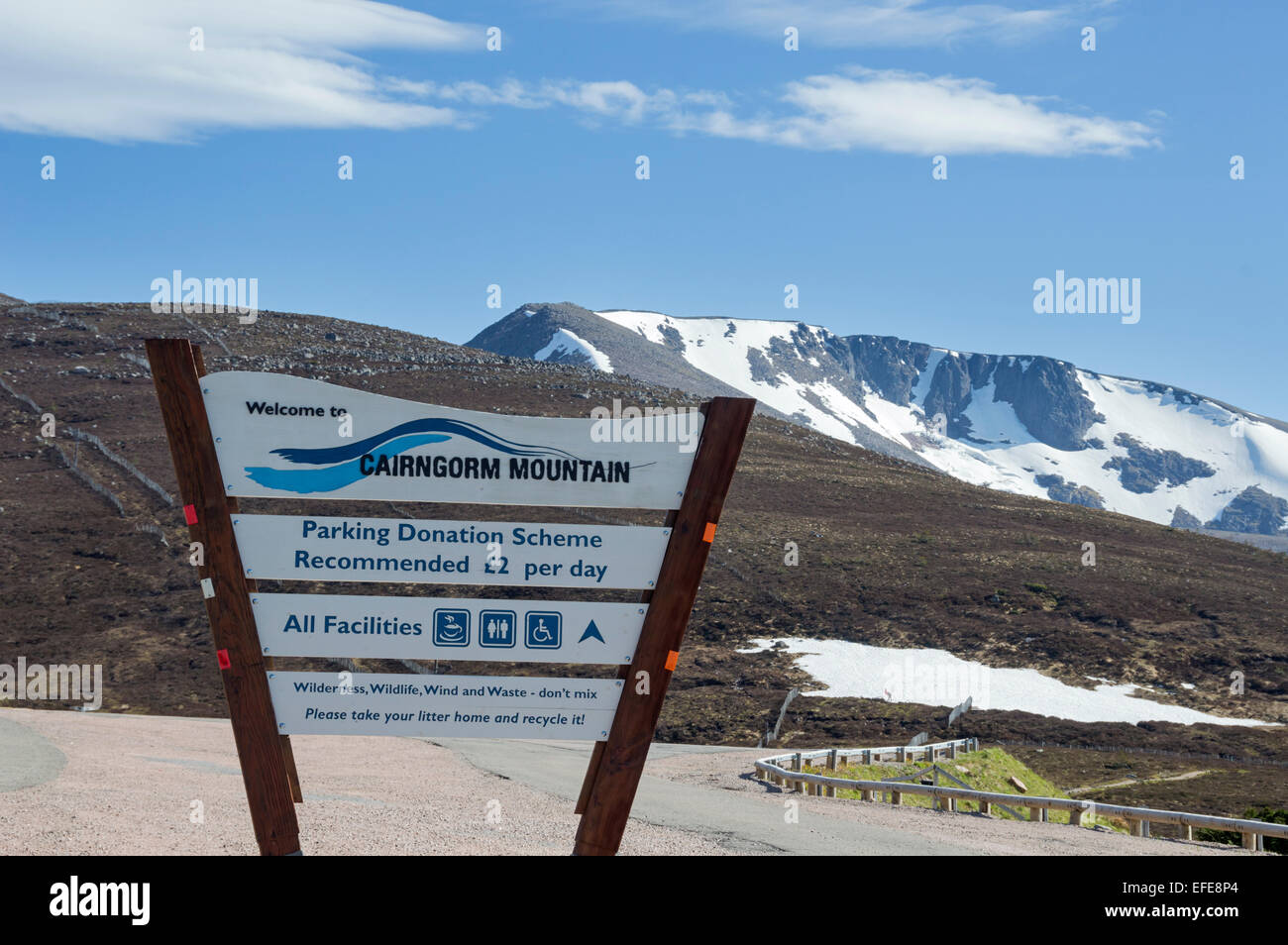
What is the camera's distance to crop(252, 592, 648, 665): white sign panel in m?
6.55

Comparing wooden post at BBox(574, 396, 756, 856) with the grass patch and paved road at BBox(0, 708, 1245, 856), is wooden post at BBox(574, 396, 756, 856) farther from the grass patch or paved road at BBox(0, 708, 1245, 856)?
the grass patch

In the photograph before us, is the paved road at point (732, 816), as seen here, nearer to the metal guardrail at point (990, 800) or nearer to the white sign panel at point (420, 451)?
the metal guardrail at point (990, 800)

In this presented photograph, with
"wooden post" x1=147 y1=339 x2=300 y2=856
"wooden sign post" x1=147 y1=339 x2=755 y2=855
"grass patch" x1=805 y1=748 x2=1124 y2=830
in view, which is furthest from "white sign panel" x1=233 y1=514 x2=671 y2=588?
"grass patch" x1=805 y1=748 x2=1124 y2=830

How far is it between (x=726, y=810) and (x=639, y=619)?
9.34 metres

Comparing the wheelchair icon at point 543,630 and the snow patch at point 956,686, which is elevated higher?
the wheelchair icon at point 543,630

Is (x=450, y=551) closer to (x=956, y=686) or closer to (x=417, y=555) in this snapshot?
(x=417, y=555)

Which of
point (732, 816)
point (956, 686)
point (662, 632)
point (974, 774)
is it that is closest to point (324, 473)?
point (662, 632)

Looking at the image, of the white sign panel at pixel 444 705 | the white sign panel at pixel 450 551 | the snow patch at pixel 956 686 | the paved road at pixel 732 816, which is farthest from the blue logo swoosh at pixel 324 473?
the snow patch at pixel 956 686

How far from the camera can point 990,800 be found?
56.2 feet

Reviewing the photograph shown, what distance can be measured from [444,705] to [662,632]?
4.75 feet

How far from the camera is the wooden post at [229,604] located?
21.3 feet

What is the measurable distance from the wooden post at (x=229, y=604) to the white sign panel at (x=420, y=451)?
0.38 feet

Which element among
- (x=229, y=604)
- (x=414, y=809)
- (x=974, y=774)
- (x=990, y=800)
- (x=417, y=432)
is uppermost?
(x=417, y=432)
